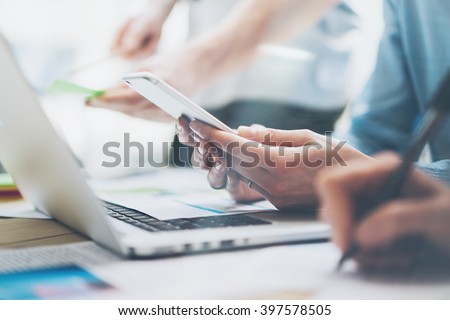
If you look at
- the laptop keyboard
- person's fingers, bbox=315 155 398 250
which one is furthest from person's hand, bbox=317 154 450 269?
the laptop keyboard

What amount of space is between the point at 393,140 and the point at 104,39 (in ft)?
1.87

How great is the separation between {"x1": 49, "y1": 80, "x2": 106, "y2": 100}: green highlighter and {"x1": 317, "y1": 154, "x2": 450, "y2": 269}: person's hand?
0.50 meters

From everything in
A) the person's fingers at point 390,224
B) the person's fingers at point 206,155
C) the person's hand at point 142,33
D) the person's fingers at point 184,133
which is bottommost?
the person's fingers at point 390,224

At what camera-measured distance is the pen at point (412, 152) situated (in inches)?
24.8

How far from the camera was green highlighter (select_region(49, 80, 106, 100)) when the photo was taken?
929 mm

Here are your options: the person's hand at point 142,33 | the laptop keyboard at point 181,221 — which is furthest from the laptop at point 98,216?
the person's hand at point 142,33

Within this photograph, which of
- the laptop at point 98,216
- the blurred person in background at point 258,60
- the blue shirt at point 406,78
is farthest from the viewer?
the blurred person in background at point 258,60

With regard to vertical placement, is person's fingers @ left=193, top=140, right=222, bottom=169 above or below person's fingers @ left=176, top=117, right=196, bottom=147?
below

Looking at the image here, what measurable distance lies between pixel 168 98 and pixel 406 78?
1.26 feet

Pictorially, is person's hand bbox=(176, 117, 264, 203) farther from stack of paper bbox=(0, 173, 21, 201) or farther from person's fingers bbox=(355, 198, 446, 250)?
stack of paper bbox=(0, 173, 21, 201)

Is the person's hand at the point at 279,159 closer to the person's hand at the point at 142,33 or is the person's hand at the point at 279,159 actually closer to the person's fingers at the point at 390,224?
the person's fingers at the point at 390,224

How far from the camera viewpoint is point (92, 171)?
3.04 feet
